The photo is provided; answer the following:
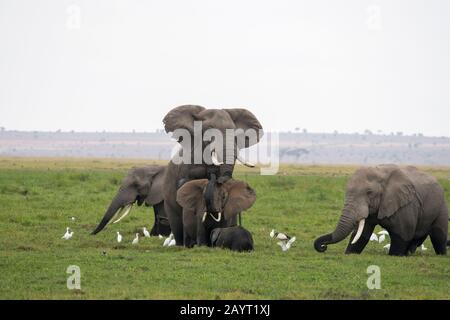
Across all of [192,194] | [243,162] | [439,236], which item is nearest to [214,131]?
[243,162]

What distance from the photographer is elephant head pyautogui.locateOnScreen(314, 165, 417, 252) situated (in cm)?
1668

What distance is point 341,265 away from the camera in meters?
15.3

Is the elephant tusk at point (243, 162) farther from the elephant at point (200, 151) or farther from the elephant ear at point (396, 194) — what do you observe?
the elephant ear at point (396, 194)

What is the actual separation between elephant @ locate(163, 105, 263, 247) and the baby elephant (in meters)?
0.35

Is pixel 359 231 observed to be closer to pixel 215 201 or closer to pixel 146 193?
pixel 215 201

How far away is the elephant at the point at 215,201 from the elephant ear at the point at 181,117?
45.3 inches

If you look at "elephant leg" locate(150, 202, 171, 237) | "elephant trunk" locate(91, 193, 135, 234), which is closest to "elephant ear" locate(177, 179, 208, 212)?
"elephant trunk" locate(91, 193, 135, 234)

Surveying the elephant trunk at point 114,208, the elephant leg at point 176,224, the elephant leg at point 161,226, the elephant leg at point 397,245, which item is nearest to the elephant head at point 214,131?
the elephant leg at point 176,224

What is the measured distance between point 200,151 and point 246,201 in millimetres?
1161

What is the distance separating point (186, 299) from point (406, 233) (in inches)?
255

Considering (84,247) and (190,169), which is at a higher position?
(190,169)

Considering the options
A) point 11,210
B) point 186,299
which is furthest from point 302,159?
point 186,299

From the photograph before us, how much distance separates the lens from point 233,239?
16.6 metres
